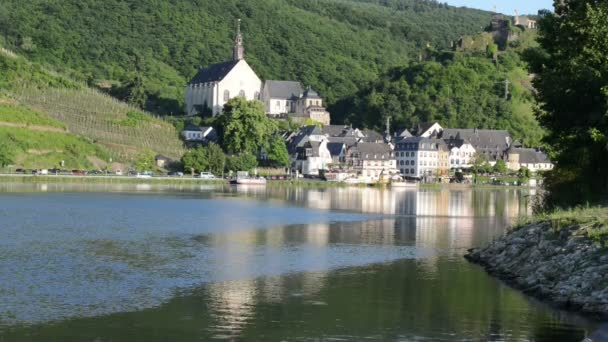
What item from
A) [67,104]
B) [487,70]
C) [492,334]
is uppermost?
[487,70]

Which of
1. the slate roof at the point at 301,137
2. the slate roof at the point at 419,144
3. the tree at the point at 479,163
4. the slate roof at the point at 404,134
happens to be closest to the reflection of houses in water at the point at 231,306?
the slate roof at the point at 301,137

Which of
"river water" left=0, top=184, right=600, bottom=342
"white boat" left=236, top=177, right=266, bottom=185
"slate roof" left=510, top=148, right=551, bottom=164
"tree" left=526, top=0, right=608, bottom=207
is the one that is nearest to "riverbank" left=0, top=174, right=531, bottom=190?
"white boat" left=236, top=177, right=266, bottom=185

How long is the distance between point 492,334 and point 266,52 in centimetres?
17963

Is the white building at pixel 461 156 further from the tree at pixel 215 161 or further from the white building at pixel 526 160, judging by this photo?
the tree at pixel 215 161

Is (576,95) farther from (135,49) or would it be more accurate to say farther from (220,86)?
(135,49)

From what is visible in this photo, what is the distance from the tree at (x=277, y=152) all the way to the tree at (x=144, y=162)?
689 inches

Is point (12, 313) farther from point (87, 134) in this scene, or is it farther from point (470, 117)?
point (470, 117)

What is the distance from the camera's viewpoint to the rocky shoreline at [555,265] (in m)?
24.4

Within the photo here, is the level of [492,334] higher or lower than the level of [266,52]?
lower

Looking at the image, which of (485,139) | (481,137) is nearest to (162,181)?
(481,137)

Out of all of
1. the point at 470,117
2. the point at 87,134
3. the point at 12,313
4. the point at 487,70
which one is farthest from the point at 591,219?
the point at 487,70

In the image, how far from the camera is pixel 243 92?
147125 mm

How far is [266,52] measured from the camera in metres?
199

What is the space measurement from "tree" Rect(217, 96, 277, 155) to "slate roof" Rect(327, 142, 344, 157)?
13.8 m
